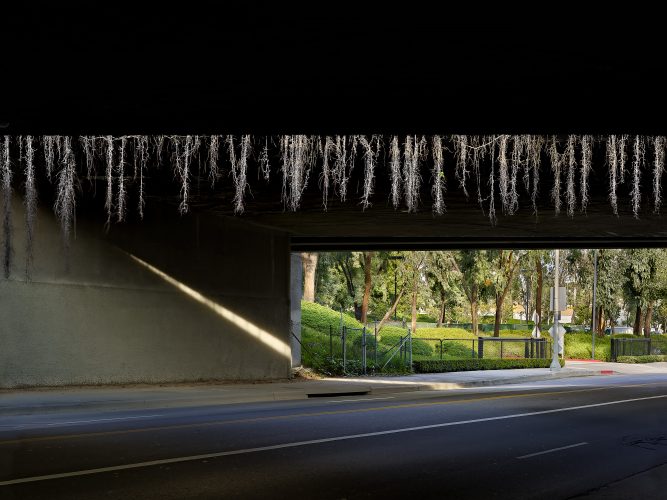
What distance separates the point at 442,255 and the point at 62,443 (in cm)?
3339

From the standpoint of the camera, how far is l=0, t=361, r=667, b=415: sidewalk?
639 inches

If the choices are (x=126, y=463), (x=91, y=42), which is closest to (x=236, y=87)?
(x=91, y=42)

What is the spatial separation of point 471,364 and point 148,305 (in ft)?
57.0

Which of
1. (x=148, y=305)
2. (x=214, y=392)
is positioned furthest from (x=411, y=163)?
(x=148, y=305)

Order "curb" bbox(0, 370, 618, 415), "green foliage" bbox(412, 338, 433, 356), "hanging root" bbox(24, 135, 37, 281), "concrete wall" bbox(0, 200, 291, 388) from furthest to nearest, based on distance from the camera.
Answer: "green foliage" bbox(412, 338, 433, 356)
"concrete wall" bbox(0, 200, 291, 388)
"hanging root" bbox(24, 135, 37, 281)
"curb" bbox(0, 370, 618, 415)

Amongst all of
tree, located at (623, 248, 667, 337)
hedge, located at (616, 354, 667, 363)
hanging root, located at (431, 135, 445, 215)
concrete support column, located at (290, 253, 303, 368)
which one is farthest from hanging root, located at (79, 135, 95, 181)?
tree, located at (623, 248, 667, 337)

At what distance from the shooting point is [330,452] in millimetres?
11070

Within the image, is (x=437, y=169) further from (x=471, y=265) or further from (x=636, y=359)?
(x=636, y=359)

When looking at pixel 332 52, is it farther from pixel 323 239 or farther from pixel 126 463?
pixel 323 239

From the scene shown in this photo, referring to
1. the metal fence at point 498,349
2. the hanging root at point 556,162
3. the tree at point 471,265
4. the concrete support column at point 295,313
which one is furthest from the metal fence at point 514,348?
the hanging root at point 556,162

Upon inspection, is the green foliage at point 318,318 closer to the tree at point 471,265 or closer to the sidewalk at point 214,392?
the sidewalk at point 214,392

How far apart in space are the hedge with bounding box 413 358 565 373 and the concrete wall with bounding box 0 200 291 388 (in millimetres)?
7768

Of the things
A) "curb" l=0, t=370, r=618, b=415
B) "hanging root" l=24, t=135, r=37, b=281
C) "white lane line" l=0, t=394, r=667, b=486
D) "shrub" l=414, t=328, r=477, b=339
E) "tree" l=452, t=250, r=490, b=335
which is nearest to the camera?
"white lane line" l=0, t=394, r=667, b=486

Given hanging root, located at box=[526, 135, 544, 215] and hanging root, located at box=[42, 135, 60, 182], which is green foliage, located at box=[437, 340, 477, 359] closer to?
hanging root, located at box=[526, 135, 544, 215]
